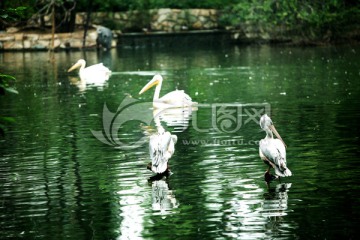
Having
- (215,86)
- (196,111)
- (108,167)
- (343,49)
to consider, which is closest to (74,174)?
(108,167)

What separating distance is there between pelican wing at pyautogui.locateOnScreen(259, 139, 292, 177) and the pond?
0.23 m

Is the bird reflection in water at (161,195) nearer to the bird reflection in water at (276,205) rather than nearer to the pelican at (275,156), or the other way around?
the bird reflection in water at (276,205)

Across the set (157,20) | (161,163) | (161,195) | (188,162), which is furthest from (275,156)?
(157,20)

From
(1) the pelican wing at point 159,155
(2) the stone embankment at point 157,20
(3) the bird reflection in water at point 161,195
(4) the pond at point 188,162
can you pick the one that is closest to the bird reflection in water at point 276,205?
(4) the pond at point 188,162

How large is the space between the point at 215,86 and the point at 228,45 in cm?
2412

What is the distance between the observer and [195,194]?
12.4 meters

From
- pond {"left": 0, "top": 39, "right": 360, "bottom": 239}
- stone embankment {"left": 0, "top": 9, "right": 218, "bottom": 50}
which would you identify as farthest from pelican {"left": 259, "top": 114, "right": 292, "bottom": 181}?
stone embankment {"left": 0, "top": 9, "right": 218, "bottom": 50}

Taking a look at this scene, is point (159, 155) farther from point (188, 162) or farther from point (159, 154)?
point (188, 162)

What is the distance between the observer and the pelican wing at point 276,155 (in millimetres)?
12613

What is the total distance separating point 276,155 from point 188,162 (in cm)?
255

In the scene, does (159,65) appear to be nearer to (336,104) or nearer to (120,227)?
(336,104)

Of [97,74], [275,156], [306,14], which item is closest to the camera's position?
[275,156]

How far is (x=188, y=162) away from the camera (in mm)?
14938

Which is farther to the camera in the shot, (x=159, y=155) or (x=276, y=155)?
(x=159, y=155)
